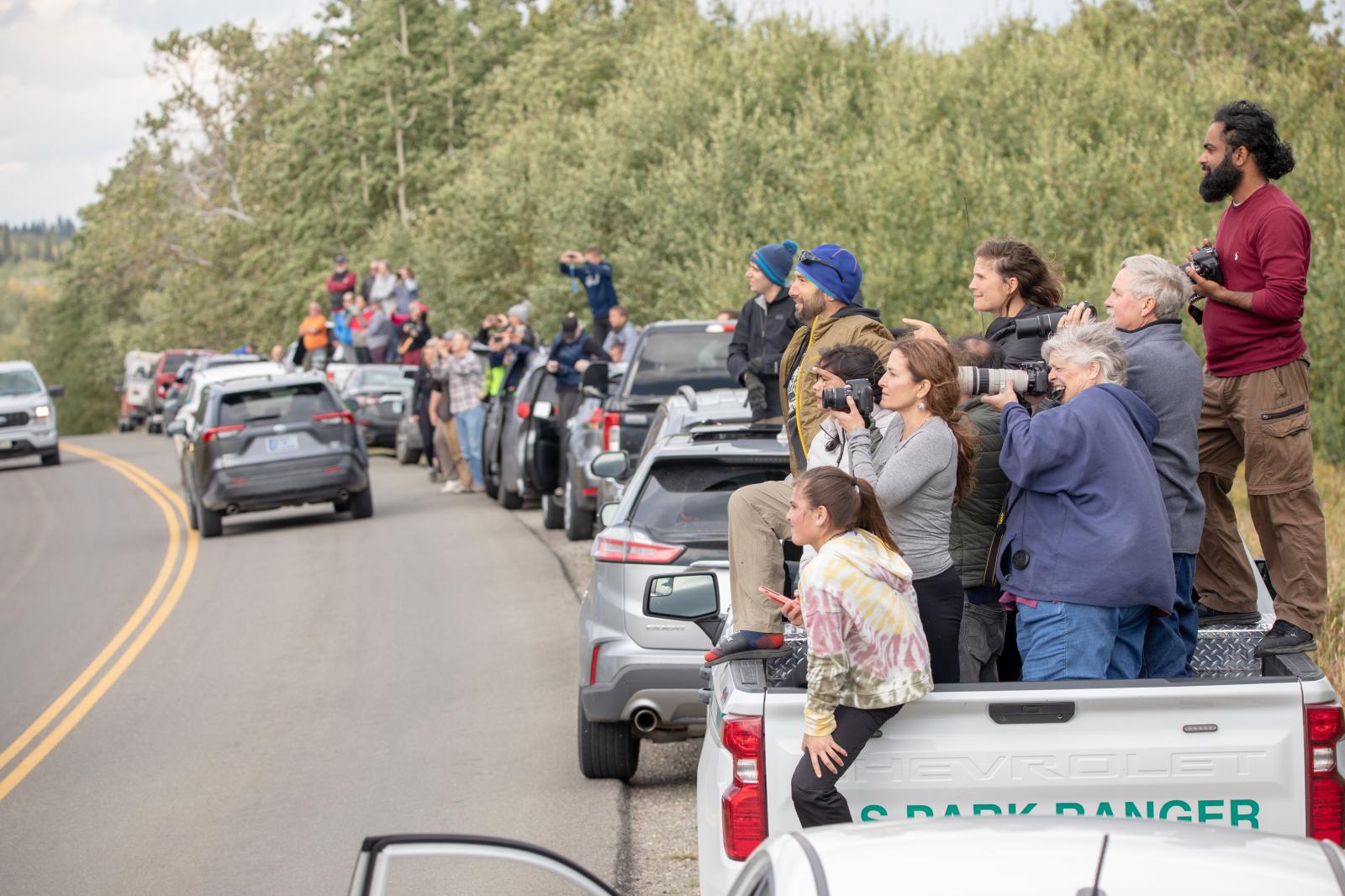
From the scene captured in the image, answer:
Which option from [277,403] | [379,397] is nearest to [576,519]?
[277,403]

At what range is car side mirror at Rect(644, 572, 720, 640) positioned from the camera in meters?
6.73

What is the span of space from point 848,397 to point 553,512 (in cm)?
1276

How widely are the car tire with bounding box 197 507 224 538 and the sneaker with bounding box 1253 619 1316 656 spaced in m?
15.9

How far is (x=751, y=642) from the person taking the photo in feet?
17.8

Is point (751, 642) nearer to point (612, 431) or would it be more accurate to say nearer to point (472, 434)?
point (612, 431)

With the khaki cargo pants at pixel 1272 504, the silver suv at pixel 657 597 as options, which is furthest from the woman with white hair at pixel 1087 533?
the silver suv at pixel 657 597

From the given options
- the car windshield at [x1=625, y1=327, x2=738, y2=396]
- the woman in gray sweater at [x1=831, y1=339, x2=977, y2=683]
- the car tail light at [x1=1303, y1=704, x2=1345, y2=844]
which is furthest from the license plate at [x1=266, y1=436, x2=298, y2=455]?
the car tail light at [x1=1303, y1=704, x2=1345, y2=844]

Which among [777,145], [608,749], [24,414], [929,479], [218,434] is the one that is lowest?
[24,414]

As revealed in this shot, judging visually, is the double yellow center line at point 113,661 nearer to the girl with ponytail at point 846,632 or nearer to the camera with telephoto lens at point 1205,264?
the girl with ponytail at point 846,632

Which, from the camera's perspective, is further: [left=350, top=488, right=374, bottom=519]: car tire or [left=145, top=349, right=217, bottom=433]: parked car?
[left=145, top=349, right=217, bottom=433]: parked car

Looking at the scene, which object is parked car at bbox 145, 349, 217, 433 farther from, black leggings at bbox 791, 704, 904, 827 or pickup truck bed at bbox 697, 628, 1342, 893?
pickup truck bed at bbox 697, 628, 1342, 893

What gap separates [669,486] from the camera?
7871 mm

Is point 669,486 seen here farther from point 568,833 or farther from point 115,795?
point 115,795

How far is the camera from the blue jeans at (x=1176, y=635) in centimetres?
500
